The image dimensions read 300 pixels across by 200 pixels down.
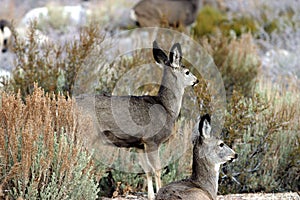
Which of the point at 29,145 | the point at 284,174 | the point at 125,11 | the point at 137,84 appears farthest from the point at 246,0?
the point at 29,145

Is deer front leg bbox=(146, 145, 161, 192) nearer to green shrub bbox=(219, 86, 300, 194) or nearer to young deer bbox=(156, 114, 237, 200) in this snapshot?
young deer bbox=(156, 114, 237, 200)

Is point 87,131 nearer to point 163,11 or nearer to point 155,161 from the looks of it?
point 155,161

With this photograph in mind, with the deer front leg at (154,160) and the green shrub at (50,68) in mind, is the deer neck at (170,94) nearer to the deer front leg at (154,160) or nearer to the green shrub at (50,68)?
the deer front leg at (154,160)

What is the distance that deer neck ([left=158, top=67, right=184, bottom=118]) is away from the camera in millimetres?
6176

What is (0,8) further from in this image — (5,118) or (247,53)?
(5,118)

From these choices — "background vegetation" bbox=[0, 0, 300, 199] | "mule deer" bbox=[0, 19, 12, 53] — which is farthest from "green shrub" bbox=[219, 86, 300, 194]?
"mule deer" bbox=[0, 19, 12, 53]

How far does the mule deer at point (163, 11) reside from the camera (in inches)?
620

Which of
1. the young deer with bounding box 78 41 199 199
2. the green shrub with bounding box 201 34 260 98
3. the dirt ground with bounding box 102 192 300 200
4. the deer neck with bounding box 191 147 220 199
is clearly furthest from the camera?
the green shrub with bounding box 201 34 260 98

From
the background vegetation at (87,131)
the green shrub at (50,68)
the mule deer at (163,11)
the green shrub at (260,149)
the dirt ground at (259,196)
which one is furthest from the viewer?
the mule deer at (163,11)

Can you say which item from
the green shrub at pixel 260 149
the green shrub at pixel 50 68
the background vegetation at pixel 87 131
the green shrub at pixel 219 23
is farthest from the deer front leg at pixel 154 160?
the green shrub at pixel 219 23

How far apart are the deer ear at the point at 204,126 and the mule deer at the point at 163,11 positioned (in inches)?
413

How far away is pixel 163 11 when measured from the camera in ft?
52.0

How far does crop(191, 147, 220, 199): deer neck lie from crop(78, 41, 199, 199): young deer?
0.69 m

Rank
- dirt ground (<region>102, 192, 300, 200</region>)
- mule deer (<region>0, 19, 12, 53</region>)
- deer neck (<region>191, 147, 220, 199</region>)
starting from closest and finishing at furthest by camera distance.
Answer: deer neck (<region>191, 147, 220, 199</region>) < dirt ground (<region>102, 192, 300, 200</region>) < mule deer (<region>0, 19, 12, 53</region>)
